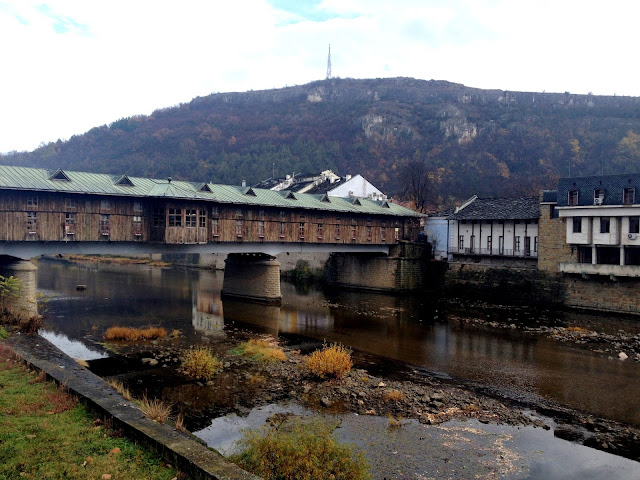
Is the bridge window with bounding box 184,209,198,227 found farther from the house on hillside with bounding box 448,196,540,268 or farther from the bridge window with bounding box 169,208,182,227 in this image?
the house on hillside with bounding box 448,196,540,268

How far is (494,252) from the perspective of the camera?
41219mm

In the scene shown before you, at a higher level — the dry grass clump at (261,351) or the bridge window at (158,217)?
the bridge window at (158,217)

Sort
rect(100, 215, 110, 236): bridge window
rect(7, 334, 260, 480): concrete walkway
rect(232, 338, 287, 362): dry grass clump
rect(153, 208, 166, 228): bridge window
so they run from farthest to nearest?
1. rect(153, 208, 166, 228): bridge window
2. rect(100, 215, 110, 236): bridge window
3. rect(232, 338, 287, 362): dry grass clump
4. rect(7, 334, 260, 480): concrete walkway

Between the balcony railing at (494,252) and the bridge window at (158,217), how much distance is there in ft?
87.3

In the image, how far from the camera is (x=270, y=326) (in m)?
28.6

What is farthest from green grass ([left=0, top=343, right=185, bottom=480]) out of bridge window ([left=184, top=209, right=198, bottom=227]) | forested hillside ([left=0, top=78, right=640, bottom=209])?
forested hillside ([left=0, top=78, right=640, bottom=209])

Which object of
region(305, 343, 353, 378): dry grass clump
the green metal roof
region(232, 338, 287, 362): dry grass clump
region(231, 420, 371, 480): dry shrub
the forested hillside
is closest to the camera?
region(231, 420, 371, 480): dry shrub

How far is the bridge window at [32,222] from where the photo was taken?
25391 millimetres

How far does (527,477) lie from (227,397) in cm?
883

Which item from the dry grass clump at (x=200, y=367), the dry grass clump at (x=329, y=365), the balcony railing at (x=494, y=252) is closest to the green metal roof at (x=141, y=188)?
the balcony railing at (x=494, y=252)

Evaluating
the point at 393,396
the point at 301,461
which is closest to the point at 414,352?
the point at 393,396

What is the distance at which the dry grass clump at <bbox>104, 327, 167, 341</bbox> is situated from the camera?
2323 cm

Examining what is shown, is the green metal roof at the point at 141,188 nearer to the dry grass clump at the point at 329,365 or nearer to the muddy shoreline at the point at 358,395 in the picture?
the muddy shoreline at the point at 358,395

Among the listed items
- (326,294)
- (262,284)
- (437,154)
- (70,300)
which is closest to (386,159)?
(437,154)
